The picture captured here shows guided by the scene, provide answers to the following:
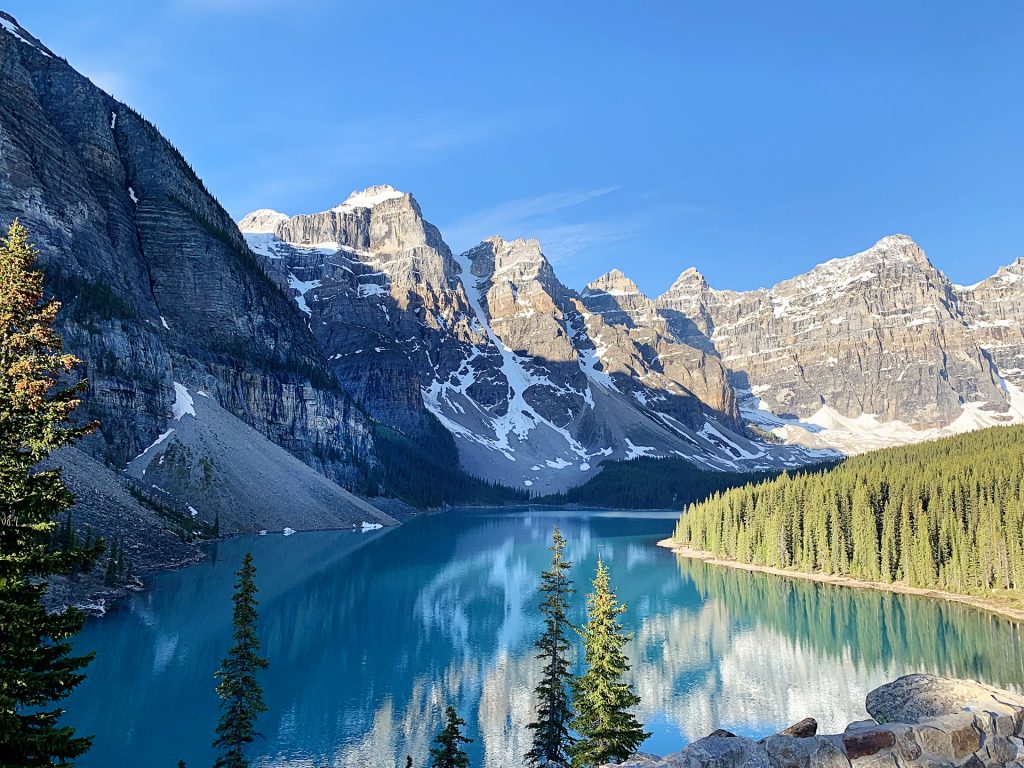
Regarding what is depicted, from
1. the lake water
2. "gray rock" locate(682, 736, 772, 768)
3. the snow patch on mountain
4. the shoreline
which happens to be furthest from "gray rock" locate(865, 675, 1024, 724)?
the snow patch on mountain

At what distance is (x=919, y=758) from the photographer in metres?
11.7

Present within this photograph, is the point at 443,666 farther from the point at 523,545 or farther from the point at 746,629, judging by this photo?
the point at 523,545

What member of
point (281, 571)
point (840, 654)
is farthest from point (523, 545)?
point (840, 654)

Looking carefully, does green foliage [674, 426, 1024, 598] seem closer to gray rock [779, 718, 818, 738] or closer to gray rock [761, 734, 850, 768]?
gray rock [779, 718, 818, 738]

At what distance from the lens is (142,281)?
13988cm

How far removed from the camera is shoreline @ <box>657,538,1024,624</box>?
6348 cm

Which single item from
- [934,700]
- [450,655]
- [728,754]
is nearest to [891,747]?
[934,700]

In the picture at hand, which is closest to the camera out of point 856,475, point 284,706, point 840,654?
point 284,706

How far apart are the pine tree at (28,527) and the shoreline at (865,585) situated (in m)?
72.4

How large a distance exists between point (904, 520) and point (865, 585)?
8.60 m

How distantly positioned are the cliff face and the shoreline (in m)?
88.3

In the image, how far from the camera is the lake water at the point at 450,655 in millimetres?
34375

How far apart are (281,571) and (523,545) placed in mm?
55929

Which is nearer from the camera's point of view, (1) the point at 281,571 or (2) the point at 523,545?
(1) the point at 281,571
